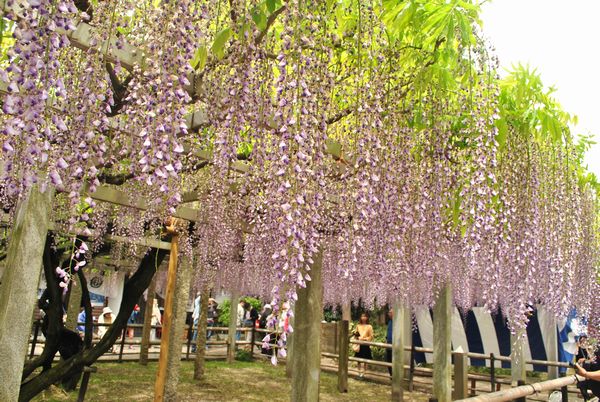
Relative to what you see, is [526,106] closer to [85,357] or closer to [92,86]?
[92,86]

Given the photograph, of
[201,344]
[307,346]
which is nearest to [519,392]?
[307,346]

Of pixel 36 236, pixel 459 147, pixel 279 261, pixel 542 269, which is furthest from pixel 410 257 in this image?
pixel 36 236

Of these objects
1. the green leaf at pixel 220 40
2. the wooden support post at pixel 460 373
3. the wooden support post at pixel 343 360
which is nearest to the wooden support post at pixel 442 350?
the wooden support post at pixel 460 373

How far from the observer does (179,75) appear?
249 cm

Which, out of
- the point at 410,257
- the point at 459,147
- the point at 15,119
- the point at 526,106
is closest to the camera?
the point at 15,119

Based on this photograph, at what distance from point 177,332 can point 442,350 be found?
12.9 feet

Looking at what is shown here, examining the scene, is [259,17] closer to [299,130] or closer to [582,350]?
[299,130]

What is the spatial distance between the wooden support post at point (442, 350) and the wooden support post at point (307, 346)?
3289 millimetres

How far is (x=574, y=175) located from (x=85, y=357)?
6019mm

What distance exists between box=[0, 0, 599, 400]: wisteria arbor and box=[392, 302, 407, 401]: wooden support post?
7.86 ft

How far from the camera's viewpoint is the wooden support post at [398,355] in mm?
8625

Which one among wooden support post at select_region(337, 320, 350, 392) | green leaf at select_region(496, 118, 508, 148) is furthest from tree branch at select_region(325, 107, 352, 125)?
wooden support post at select_region(337, 320, 350, 392)

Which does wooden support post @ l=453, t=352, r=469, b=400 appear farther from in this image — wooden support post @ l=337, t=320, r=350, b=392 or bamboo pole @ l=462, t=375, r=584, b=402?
wooden support post @ l=337, t=320, r=350, b=392

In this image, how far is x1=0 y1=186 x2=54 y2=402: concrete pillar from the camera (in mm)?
3266
